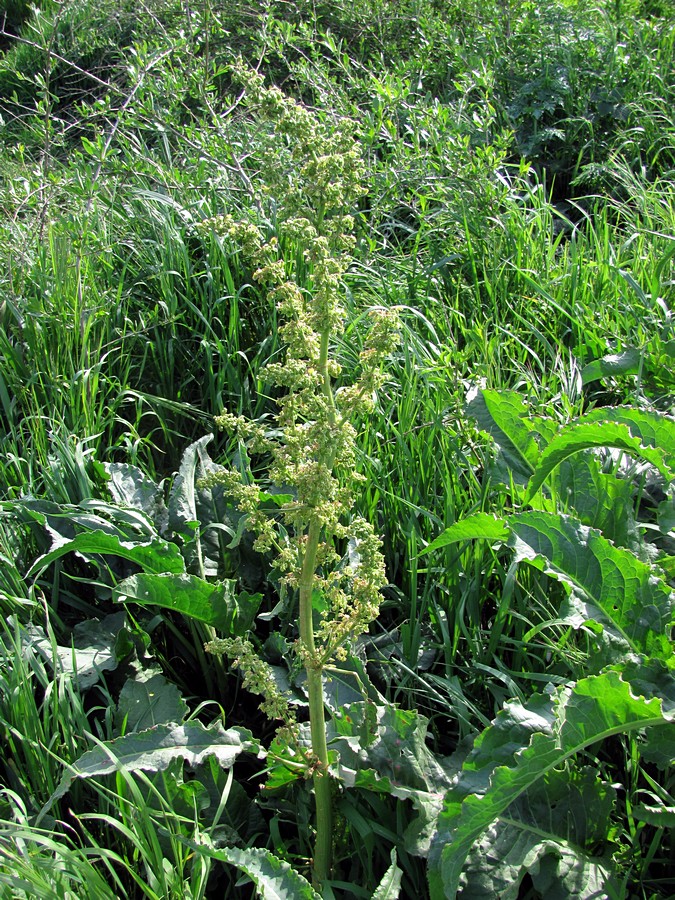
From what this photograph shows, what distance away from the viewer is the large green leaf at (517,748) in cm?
141

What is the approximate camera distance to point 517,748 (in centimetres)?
158

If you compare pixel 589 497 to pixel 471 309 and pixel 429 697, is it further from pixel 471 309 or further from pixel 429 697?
pixel 471 309

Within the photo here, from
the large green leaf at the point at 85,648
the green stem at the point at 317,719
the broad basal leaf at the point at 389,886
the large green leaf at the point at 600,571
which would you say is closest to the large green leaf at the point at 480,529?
the large green leaf at the point at 600,571

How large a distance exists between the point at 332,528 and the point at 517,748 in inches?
21.8

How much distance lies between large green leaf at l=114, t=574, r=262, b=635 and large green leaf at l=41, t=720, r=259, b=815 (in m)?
0.36

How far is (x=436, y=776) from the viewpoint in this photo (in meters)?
1.79

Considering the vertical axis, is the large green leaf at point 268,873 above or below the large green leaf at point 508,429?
below

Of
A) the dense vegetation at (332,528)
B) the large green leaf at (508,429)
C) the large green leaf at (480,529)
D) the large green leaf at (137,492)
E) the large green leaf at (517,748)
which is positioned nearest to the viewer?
the large green leaf at (517,748)

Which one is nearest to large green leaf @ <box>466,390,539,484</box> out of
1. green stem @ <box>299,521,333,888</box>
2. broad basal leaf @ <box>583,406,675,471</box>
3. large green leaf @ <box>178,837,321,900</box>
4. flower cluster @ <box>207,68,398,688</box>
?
broad basal leaf @ <box>583,406,675,471</box>

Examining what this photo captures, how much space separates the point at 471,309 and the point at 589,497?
1.57 m

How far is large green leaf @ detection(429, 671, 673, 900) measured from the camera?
1.41 meters

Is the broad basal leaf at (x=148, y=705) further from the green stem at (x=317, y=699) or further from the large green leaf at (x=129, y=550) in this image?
the green stem at (x=317, y=699)

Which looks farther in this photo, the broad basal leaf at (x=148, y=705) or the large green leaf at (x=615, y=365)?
the large green leaf at (x=615, y=365)

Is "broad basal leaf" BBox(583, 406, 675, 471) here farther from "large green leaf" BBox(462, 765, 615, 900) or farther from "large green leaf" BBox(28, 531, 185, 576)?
"large green leaf" BBox(28, 531, 185, 576)
